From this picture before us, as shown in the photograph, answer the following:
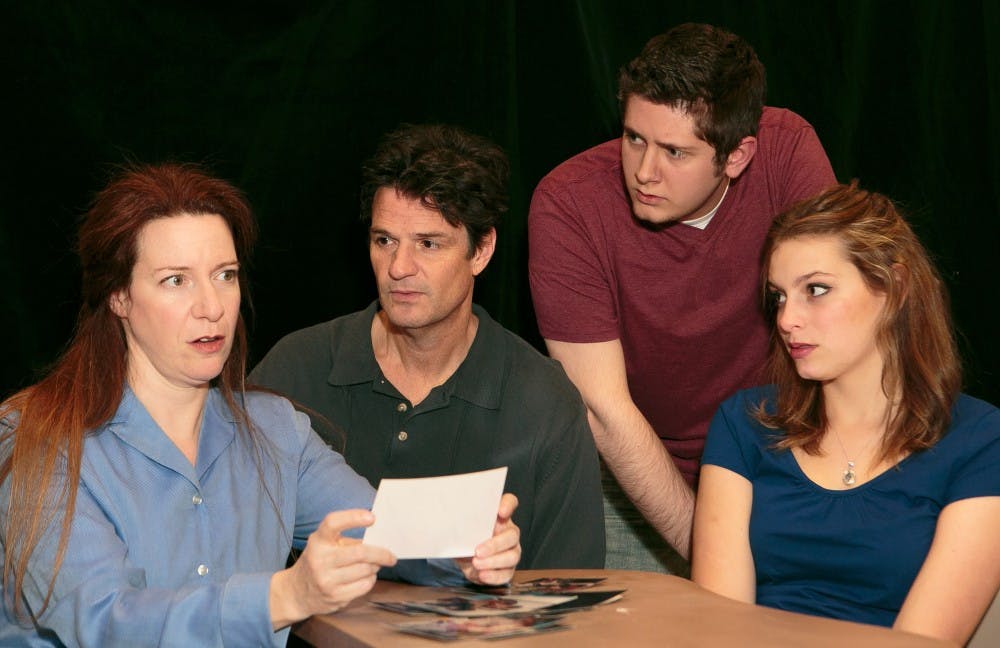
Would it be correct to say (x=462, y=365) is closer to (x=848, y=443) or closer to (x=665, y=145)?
(x=665, y=145)

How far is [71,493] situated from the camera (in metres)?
2.13

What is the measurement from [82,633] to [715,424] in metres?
1.39

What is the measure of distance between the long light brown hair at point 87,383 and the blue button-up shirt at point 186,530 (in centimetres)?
3

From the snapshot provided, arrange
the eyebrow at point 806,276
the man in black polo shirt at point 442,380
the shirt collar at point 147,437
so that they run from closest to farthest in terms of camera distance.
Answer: the shirt collar at point 147,437
the eyebrow at point 806,276
the man in black polo shirt at point 442,380

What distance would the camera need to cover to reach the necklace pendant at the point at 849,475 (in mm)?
2641

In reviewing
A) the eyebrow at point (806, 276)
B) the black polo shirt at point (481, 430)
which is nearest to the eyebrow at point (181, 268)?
the black polo shirt at point (481, 430)

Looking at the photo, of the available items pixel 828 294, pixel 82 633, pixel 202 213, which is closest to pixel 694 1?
pixel 828 294

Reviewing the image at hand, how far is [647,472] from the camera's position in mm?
3160

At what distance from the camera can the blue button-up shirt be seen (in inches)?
80.0

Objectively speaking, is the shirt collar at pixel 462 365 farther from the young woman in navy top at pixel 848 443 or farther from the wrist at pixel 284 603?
the wrist at pixel 284 603

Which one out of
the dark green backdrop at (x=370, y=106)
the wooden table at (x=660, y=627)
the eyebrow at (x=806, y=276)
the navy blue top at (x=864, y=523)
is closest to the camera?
the wooden table at (x=660, y=627)

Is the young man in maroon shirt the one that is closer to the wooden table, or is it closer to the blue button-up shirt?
the blue button-up shirt

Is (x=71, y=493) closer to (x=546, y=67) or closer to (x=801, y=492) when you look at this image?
(x=801, y=492)

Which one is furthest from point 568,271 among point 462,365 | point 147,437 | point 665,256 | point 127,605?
point 127,605
